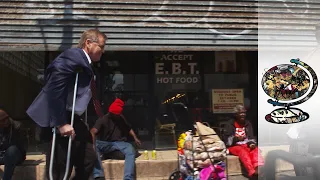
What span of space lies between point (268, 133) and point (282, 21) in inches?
92.5

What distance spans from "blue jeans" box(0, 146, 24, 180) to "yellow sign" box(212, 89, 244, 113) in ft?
12.7

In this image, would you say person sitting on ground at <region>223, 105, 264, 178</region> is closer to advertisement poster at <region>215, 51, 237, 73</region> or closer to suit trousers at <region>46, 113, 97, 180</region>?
advertisement poster at <region>215, 51, 237, 73</region>

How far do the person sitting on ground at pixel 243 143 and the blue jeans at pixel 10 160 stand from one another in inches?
133

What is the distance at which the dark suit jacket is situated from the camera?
9.29 feet

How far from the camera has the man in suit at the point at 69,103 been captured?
9.31ft

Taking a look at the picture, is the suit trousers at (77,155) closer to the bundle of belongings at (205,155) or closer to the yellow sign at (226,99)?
the bundle of belongings at (205,155)

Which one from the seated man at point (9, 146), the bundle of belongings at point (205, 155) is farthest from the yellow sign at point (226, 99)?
the seated man at point (9, 146)

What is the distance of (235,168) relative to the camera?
229 inches

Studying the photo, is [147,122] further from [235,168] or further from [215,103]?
[235,168]

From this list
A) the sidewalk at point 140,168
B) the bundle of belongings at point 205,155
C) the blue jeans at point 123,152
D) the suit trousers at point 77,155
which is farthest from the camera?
the sidewalk at point 140,168

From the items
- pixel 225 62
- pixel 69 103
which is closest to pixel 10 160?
pixel 69 103

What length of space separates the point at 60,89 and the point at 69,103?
21 centimetres

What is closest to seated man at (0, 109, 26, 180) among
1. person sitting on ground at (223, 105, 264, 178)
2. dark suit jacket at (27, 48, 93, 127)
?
dark suit jacket at (27, 48, 93, 127)

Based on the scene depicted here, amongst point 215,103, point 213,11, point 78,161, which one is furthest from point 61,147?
point 215,103
